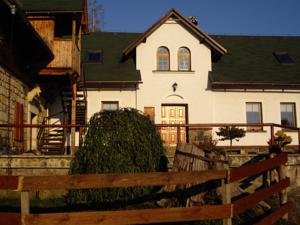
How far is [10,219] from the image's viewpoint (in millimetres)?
4445

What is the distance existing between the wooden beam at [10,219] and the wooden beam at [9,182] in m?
0.30

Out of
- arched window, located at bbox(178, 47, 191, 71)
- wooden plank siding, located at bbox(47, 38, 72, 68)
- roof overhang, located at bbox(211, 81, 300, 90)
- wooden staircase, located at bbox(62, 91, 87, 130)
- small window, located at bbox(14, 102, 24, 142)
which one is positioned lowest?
small window, located at bbox(14, 102, 24, 142)

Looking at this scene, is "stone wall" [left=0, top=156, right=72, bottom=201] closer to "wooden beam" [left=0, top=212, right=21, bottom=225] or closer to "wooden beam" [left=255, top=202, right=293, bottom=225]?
"wooden beam" [left=255, top=202, right=293, bottom=225]

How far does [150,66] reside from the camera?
2023 centimetres

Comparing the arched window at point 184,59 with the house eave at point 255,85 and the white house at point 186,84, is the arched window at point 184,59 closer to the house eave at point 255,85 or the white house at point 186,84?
the white house at point 186,84

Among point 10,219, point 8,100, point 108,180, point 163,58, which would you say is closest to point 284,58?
point 163,58

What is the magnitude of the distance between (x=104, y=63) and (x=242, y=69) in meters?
7.39

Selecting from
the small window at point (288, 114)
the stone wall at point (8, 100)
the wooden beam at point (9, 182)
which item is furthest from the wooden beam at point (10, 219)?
the small window at point (288, 114)

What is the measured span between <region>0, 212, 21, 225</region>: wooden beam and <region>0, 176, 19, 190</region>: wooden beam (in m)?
0.30

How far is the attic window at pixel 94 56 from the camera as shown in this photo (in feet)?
70.7

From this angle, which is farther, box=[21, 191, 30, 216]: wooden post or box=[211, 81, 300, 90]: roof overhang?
box=[211, 81, 300, 90]: roof overhang

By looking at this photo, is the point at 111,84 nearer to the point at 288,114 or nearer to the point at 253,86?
the point at 253,86

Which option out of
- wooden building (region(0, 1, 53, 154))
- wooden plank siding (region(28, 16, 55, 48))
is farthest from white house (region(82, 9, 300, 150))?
wooden building (region(0, 1, 53, 154))

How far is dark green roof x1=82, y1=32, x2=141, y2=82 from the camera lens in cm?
1973
